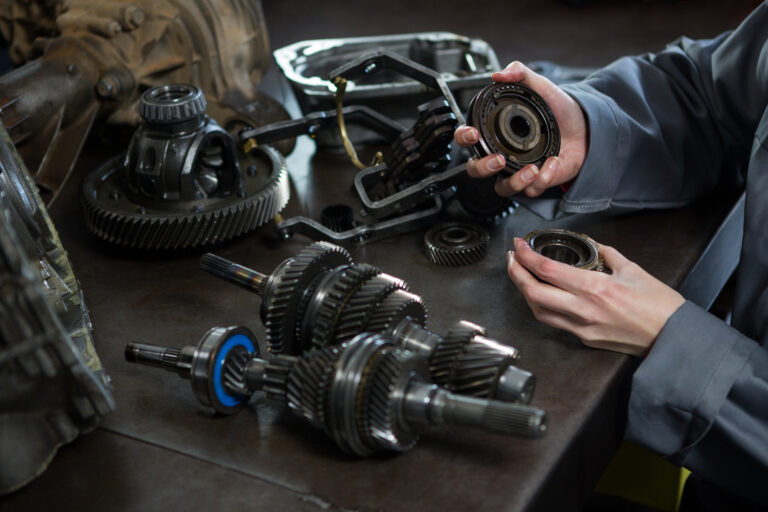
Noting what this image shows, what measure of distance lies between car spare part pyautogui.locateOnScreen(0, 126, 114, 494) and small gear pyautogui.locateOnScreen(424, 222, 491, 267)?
1.89 feet

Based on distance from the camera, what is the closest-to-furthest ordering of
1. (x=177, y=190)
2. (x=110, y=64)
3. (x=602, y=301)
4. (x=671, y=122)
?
1. (x=602, y=301)
2. (x=177, y=190)
3. (x=671, y=122)
4. (x=110, y=64)

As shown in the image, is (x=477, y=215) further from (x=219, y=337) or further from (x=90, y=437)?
(x=90, y=437)

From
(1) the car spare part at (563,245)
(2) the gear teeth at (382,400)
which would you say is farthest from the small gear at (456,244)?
(2) the gear teeth at (382,400)

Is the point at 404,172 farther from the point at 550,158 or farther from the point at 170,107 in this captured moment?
the point at 170,107

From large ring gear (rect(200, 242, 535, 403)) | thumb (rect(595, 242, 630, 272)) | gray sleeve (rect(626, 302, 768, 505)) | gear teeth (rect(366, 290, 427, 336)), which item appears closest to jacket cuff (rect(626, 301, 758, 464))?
gray sleeve (rect(626, 302, 768, 505))

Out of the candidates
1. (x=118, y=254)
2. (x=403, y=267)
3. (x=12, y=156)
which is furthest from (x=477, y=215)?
(x=12, y=156)

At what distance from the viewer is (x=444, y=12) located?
274cm

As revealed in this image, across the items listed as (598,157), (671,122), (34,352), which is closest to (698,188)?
(671,122)

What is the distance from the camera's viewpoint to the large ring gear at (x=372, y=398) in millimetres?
749

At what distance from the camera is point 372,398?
77 centimetres

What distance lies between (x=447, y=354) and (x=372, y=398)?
0.43ft

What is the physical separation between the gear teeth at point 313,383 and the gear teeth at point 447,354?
132mm

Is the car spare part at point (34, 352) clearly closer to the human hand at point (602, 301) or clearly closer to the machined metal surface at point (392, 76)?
the human hand at point (602, 301)

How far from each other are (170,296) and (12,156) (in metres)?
0.33
